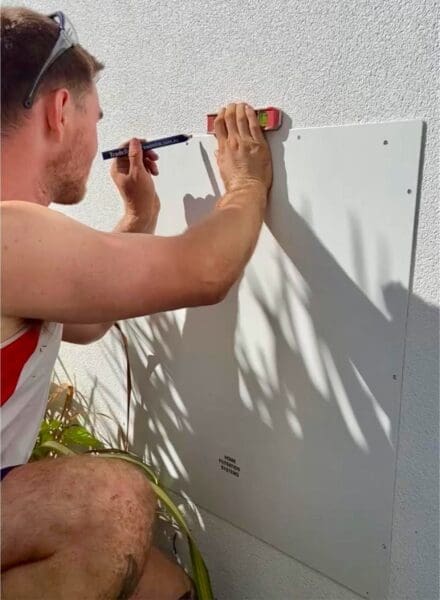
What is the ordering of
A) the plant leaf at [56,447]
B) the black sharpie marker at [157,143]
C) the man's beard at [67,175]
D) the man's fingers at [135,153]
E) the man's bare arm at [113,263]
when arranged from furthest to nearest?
the plant leaf at [56,447] < the man's fingers at [135,153] < the black sharpie marker at [157,143] < the man's beard at [67,175] < the man's bare arm at [113,263]

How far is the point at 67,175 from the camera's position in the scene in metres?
1.32

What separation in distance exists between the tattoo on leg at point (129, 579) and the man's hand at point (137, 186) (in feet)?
2.64

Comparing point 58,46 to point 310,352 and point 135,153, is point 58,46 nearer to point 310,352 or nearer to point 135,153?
point 135,153

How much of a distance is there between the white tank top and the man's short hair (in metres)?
0.40

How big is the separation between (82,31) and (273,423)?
1.24m

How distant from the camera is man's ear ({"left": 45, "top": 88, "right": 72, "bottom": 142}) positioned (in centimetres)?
122

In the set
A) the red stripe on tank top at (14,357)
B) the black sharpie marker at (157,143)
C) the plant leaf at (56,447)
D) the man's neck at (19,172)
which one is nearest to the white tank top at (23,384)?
the red stripe on tank top at (14,357)

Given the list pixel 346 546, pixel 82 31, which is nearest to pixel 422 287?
pixel 346 546

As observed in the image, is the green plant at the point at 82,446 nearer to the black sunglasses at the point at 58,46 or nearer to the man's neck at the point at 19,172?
the man's neck at the point at 19,172

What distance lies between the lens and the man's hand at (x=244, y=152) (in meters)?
1.30

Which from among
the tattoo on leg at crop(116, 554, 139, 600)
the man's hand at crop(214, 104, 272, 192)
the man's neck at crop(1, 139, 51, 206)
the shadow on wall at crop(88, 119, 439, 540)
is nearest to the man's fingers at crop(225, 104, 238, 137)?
the man's hand at crop(214, 104, 272, 192)

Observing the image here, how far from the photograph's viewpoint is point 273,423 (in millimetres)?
1417

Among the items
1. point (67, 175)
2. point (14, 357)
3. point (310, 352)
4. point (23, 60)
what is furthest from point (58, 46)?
point (310, 352)

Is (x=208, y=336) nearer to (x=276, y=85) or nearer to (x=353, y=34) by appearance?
(x=276, y=85)
